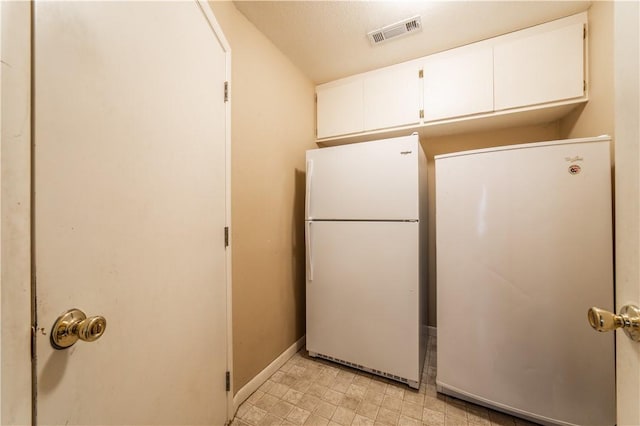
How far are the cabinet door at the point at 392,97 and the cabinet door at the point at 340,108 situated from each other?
0.07 m

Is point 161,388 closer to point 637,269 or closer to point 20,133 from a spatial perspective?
point 20,133

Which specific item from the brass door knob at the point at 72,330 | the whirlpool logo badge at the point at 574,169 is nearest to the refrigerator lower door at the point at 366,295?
the whirlpool logo badge at the point at 574,169

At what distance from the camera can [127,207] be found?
0.67 meters

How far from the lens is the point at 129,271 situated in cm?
67

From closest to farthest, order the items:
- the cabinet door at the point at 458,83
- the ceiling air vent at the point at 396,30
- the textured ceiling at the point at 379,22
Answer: the textured ceiling at the point at 379,22, the ceiling air vent at the point at 396,30, the cabinet door at the point at 458,83

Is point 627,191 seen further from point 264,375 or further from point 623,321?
point 264,375

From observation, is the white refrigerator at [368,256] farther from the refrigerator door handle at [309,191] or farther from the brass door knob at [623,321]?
the brass door knob at [623,321]

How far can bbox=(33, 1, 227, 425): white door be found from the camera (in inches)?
19.2

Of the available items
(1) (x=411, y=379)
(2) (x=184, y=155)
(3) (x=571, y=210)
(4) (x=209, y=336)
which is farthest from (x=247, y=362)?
(3) (x=571, y=210)

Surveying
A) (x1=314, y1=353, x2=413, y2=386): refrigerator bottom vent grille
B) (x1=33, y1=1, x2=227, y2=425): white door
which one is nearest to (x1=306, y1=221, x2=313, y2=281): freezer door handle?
(x1=314, y1=353, x2=413, y2=386): refrigerator bottom vent grille

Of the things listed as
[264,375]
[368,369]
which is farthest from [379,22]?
[264,375]

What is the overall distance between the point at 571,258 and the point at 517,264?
0.22 m

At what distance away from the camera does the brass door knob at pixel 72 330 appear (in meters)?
0.48

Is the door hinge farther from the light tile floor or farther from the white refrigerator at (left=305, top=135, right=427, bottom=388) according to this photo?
the white refrigerator at (left=305, top=135, right=427, bottom=388)
